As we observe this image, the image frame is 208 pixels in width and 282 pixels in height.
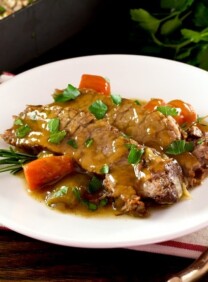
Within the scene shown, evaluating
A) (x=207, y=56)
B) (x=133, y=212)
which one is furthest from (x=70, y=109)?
(x=207, y=56)

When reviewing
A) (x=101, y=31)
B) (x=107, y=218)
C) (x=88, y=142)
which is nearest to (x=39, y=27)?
(x=101, y=31)

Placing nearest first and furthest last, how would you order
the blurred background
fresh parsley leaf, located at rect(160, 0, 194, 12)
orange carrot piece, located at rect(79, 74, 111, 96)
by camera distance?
orange carrot piece, located at rect(79, 74, 111, 96) < the blurred background < fresh parsley leaf, located at rect(160, 0, 194, 12)

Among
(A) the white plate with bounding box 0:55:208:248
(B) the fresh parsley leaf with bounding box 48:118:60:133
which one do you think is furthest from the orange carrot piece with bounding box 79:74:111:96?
(B) the fresh parsley leaf with bounding box 48:118:60:133

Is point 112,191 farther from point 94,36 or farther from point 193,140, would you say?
point 94,36

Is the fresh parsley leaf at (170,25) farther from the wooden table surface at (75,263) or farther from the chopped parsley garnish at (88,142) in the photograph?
the wooden table surface at (75,263)

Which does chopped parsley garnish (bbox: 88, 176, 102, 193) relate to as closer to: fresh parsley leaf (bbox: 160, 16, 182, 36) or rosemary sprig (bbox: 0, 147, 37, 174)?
rosemary sprig (bbox: 0, 147, 37, 174)

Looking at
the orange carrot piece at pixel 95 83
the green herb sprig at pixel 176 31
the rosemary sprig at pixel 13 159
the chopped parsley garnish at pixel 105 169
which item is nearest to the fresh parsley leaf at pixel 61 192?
the chopped parsley garnish at pixel 105 169

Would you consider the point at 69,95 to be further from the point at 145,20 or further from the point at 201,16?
the point at 201,16
